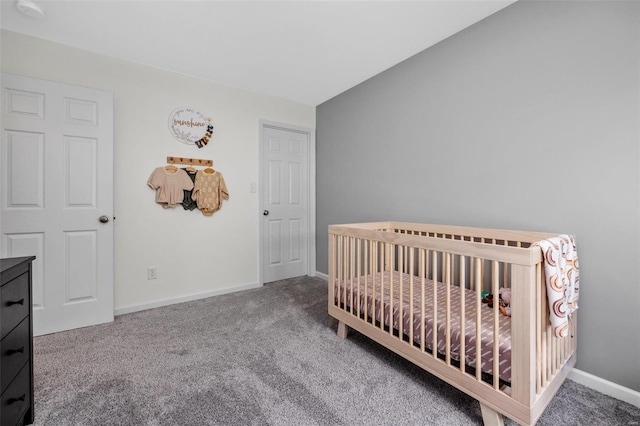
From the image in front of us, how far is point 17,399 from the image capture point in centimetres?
108

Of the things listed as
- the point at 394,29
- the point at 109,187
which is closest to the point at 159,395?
the point at 109,187

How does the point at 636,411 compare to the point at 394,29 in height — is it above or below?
below

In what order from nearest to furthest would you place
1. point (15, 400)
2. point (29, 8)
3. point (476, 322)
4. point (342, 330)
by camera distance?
point (15, 400) → point (476, 322) → point (29, 8) → point (342, 330)

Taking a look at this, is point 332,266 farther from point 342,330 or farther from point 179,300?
point 179,300

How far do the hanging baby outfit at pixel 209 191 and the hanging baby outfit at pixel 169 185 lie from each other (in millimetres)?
86

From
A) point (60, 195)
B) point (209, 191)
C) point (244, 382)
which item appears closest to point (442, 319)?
point (244, 382)

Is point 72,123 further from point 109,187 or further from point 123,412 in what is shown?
point 123,412

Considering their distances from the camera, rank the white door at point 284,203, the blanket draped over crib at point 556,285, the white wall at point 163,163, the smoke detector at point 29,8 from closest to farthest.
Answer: the blanket draped over crib at point 556,285 → the smoke detector at point 29,8 → the white wall at point 163,163 → the white door at point 284,203

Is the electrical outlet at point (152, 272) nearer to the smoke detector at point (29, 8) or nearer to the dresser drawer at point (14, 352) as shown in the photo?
the dresser drawer at point (14, 352)

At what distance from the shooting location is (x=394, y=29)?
198 centimetres

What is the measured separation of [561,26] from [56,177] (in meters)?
3.45

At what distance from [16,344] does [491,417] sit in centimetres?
194

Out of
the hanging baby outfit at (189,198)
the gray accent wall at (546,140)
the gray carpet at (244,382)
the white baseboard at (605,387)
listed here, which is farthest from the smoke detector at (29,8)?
the white baseboard at (605,387)

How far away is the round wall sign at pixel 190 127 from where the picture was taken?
261cm
